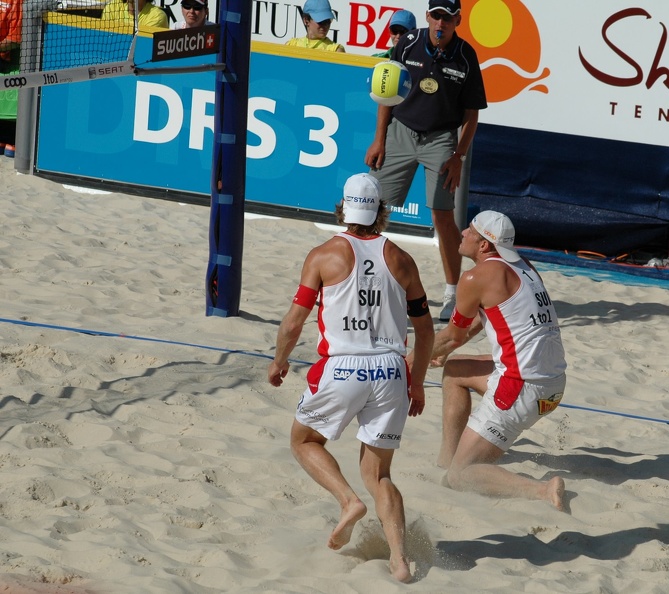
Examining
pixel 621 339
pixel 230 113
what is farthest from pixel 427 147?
pixel 621 339

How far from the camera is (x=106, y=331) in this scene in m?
6.43

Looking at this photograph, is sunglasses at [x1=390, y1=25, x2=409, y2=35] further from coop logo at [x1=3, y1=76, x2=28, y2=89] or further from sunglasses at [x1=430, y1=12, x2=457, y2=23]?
coop logo at [x1=3, y1=76, x2=28, y2=89]

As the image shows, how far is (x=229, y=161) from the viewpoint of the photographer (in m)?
6.85

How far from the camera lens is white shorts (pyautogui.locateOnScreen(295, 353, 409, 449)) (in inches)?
153

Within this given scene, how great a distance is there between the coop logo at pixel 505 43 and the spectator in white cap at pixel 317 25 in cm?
147

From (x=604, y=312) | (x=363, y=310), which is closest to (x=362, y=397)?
(x=363, y=310)

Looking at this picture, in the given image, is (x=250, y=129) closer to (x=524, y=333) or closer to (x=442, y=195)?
(x=442, y=195)

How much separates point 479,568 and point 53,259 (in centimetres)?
476

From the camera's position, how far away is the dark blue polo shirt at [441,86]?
7.17 m

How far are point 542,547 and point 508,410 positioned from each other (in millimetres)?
645

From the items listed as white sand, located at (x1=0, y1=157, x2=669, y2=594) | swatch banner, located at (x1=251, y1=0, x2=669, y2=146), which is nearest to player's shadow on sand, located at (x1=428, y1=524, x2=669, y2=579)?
white sand, located at (x1=0, y1=157, x2=669, y2=594)

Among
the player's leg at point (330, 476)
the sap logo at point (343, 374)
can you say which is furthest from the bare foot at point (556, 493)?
the sap logo at point (343, 374)

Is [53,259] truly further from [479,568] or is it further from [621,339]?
[479,568]

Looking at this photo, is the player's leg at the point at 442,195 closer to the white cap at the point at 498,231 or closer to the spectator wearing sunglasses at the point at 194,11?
the white cap at the point at 498,231
